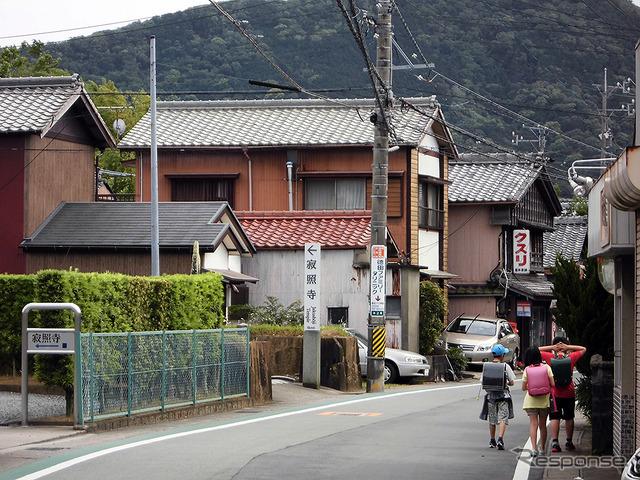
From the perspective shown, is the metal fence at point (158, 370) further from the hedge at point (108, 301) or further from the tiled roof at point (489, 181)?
the tiled roof at point (489, 181)

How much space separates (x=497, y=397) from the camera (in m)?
14.0

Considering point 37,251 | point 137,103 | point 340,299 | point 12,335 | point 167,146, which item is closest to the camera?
point 12,335

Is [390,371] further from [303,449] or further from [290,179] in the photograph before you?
[303,449]

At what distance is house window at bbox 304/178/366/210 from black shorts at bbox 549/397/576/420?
22.6 m

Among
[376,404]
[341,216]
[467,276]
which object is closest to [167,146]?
[341,216]

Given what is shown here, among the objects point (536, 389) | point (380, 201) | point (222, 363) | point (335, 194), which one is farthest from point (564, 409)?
point (335, 194)

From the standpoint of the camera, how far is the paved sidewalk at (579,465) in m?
11.1

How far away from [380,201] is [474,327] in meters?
14.3

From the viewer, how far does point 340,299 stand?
30641 millimetres

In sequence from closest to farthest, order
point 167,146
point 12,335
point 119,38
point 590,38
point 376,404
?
point 12,335 < point 376,404 < point 167,146 < point 590,38 < point 119,38

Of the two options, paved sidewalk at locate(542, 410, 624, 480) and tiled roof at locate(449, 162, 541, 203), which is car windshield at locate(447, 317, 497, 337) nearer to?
tiled roof at locate(449, 162, 541, 203)

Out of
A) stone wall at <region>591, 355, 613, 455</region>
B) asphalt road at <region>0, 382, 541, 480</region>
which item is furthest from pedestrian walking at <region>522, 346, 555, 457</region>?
stone wall at <region>591, 355, 613, 455</region>

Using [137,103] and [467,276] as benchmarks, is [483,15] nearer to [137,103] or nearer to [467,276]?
[137,103]

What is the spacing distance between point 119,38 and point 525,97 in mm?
36820
